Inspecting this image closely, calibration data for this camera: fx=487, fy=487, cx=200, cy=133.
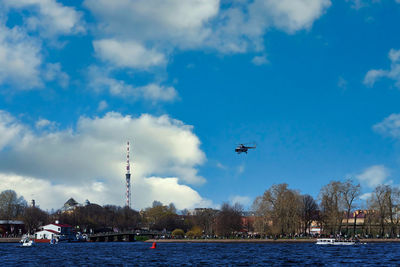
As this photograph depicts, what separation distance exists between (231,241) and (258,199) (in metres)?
18.3

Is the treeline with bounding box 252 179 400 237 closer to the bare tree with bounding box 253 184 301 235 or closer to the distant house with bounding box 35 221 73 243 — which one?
the bare tree with bounding box 253 184 301 235

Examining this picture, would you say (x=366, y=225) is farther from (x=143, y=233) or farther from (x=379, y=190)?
(x=143, y=233)

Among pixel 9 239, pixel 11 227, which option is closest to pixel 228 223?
pixel 9 239

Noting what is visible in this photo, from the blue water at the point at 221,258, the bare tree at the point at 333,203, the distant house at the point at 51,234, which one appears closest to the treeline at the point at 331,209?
the bare tree at the point at 333,203

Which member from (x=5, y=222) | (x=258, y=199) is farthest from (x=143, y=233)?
(x=258, y=199)

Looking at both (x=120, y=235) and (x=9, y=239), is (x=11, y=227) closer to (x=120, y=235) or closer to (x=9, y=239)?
(x=9, y=239)

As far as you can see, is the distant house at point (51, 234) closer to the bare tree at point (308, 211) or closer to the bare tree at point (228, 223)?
the bare tree at point (228, 223)

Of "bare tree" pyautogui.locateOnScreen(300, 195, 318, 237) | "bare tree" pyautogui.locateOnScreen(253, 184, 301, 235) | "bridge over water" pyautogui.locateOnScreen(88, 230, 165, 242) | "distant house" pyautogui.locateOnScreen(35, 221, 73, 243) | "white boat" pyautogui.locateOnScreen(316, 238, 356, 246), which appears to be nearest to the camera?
"white boat" pyautogui.locateOnScreen(316, 238, 356, 246)

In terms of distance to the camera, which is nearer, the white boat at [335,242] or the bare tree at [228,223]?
the white boat at [335,242]

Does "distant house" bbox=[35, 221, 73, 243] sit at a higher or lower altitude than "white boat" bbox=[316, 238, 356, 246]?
lower

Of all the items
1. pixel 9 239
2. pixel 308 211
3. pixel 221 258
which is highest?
pixel 308 211

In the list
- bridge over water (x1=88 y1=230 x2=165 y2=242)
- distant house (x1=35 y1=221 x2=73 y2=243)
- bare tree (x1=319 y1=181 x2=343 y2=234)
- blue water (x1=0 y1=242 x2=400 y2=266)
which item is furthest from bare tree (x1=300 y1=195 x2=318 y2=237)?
distant house (x1=35 y1=221 x2=73 y2=243)

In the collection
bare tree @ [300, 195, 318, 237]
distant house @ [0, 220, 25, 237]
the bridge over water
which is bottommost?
the bridge over water

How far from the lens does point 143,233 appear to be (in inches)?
7343
